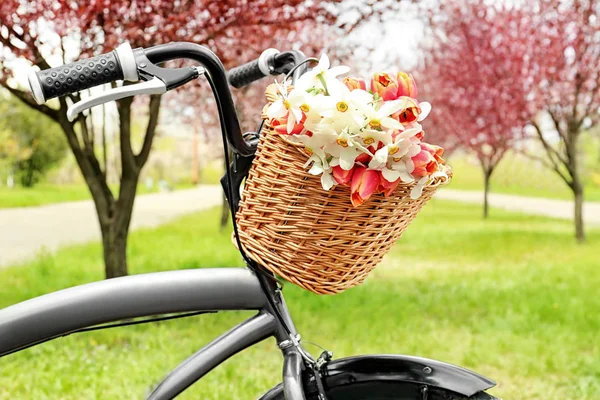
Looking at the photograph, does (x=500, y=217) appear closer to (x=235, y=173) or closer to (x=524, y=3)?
(x=524, y=3)

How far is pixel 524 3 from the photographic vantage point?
30.2 ft

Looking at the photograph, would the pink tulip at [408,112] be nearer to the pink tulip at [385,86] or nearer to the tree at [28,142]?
the pink tulip at [385,86]

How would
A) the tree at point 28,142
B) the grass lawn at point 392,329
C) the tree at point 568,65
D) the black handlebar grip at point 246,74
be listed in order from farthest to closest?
the tree at point 28,142
the tree at point 568,65
the grass lawn at point 392,329
the black handlebar grip at point 246,74

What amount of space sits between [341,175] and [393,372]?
0.52 metres

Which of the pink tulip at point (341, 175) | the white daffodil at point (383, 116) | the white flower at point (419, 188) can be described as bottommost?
the white flower at point (419, 188)

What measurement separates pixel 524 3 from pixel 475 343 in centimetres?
635

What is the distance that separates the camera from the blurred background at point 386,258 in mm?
3766

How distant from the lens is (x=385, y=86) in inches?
52.6

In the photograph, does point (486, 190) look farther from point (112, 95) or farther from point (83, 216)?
point (112, 95)

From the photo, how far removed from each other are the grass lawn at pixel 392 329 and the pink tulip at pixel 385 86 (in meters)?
2.24

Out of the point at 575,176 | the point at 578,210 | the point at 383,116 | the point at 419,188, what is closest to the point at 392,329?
the point at 419,188

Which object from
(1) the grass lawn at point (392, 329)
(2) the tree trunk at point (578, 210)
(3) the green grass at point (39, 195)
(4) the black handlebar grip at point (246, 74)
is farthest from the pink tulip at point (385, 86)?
(3) the green grass at point (39, 195)

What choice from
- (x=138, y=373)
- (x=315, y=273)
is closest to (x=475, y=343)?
(x=138, y=373)

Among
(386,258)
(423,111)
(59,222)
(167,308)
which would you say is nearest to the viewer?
(423,111)
